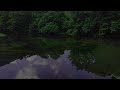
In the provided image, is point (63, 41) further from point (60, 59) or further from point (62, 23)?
point (60, 59)

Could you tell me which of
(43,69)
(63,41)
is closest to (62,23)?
(63,41)

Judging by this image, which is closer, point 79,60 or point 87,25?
point 79,60

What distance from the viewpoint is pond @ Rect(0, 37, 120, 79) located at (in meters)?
10.0

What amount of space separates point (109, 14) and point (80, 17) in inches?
73.2

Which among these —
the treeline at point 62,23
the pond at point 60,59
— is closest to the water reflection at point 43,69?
the pond at point 60,59

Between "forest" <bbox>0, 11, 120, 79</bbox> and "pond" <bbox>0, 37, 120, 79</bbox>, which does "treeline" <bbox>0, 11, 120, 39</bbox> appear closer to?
"forest" <bbox>0, 11, 120, 79</bbox>

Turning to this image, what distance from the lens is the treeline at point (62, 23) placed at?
1295cm

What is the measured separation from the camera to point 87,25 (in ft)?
42.5

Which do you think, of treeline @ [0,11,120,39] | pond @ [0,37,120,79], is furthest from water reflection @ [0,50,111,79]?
treeline @ [0,11,120,39]

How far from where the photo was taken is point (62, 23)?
554 inches

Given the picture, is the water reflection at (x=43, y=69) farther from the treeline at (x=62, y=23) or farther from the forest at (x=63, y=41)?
the treeline at (x=62, y=23)

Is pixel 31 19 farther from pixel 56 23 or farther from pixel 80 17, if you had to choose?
pixel 80 17

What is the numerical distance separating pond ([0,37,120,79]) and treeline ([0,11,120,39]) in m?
0.67
